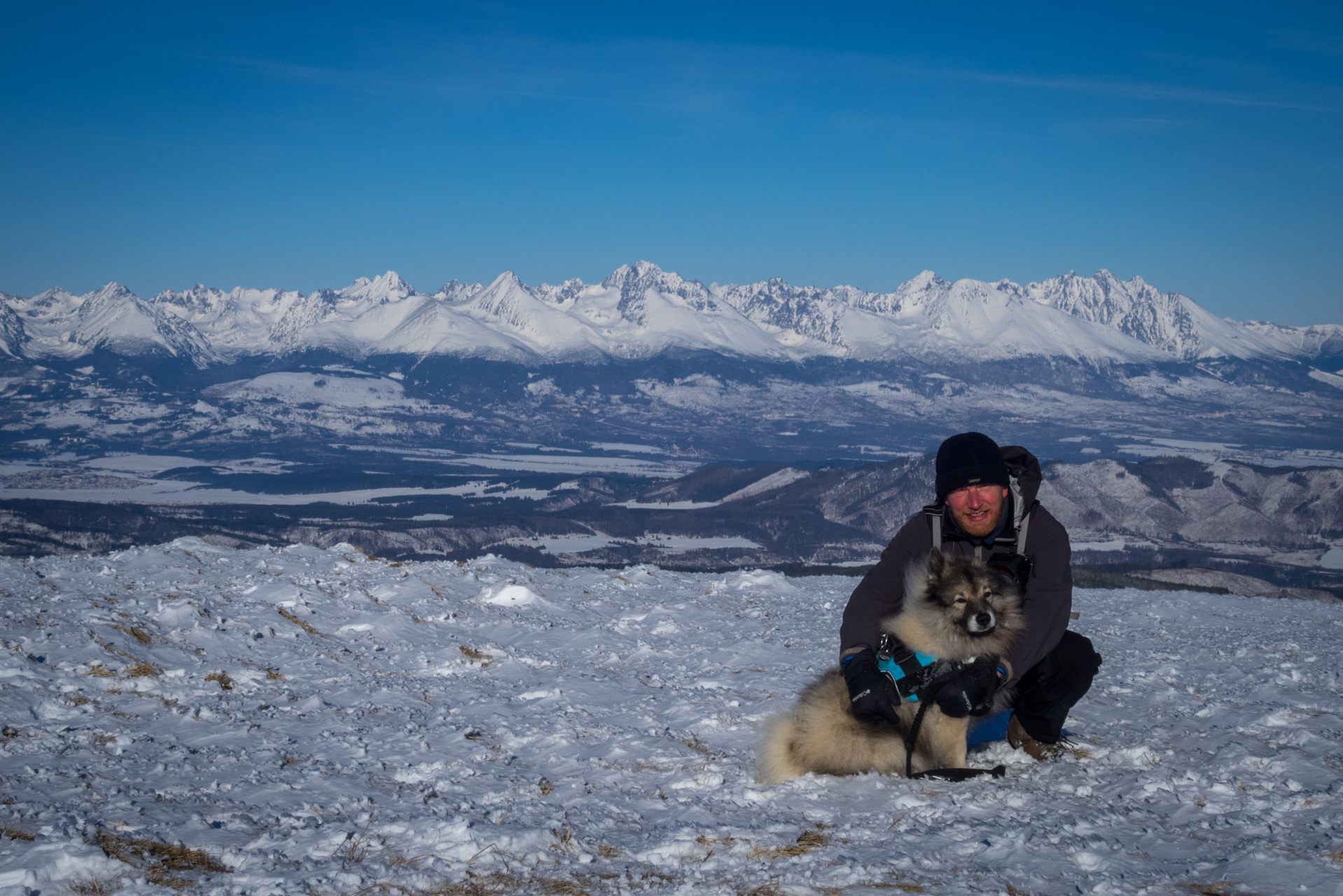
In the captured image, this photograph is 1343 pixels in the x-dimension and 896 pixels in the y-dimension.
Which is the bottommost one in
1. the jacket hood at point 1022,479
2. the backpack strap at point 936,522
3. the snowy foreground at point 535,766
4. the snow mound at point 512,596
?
the snow mound at point 512,596

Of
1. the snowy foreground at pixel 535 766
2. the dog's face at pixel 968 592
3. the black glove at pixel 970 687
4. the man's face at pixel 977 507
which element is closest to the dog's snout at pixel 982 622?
the dog's face at pixel 968 592

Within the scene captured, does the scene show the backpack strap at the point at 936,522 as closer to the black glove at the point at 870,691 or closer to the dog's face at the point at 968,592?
the dog's face at the point at 968,592

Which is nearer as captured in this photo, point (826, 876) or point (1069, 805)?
point (826, 876)

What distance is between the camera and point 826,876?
138 inches

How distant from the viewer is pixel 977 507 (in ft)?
15.4

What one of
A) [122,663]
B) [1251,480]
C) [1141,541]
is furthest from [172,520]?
[1251,480]

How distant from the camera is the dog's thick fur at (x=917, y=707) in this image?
4531mm

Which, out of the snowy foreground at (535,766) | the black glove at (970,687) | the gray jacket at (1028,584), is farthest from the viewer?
the gray jacket at (1028,584)

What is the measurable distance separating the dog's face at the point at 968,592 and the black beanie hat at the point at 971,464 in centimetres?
43

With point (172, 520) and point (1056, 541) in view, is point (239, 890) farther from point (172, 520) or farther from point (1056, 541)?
point (172, 520)

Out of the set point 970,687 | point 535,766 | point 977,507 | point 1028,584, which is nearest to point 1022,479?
point 977,507

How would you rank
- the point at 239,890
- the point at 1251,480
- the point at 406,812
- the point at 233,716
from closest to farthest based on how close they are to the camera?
the point at 239,890 → the point at 406,812 → the point at 233,716 → the point at 1251,480

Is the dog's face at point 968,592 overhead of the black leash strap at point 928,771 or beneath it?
overhead

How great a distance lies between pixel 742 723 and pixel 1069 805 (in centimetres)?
238
